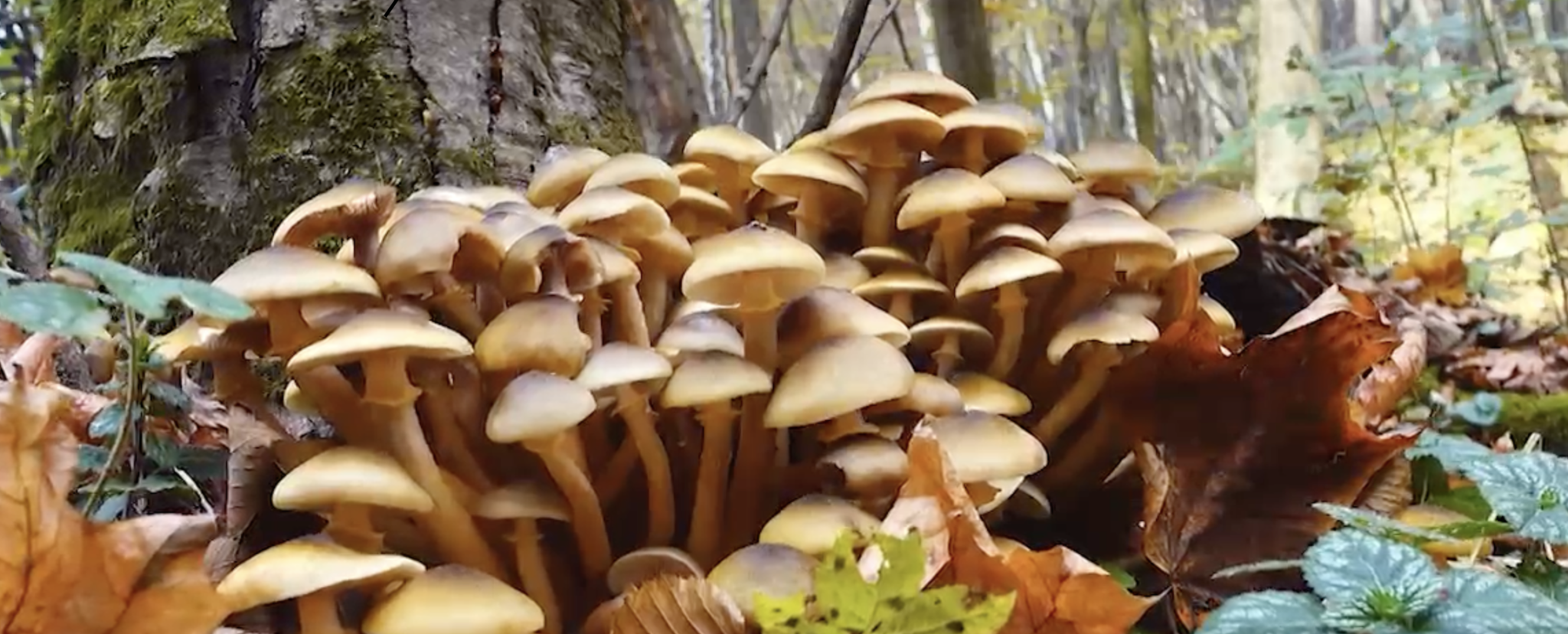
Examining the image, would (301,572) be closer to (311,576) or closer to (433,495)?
(311,576)

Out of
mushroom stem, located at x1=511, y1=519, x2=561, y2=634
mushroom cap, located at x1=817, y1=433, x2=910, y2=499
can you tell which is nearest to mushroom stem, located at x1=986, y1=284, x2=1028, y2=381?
mushroom cap, located at x1=817, y1=433, x2=910, y2=499

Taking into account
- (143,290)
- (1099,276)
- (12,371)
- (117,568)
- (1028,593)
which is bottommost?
(1028,593)

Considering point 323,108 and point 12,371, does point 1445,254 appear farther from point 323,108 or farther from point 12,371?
point 12,371

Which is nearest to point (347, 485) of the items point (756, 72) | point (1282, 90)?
point (756, 72)

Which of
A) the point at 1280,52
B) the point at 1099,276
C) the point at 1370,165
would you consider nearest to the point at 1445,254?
the point at 1370,165

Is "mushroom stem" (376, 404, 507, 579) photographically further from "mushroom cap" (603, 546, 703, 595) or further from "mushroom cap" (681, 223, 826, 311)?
"mushroom cap" (681, 223, 826, 311)

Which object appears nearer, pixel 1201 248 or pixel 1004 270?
pixel 1004 270
